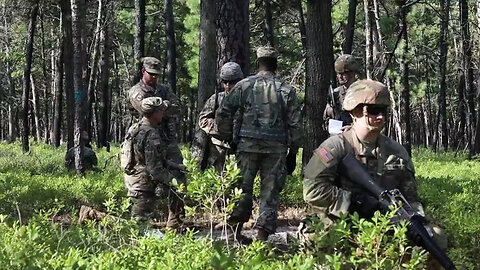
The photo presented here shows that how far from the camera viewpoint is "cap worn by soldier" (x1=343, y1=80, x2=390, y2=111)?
3.86m

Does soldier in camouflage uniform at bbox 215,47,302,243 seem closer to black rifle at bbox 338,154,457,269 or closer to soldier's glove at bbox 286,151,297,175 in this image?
soldier's glove at bbox 286,151,297,175

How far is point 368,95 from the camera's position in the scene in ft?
12.7

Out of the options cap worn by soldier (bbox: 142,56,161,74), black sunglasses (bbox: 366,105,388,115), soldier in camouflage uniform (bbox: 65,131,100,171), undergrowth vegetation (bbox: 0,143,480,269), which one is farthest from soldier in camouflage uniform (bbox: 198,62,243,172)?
soldier in camouflage uniform (bbox: 65,131,100,171)

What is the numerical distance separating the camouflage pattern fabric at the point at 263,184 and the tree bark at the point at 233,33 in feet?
10.3

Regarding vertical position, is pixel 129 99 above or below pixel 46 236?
above

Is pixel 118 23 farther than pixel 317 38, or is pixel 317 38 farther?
pixel 118 23

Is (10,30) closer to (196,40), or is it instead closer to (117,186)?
(196,40)

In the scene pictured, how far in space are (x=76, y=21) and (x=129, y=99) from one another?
4.25 m

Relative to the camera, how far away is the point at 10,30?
36906 mm

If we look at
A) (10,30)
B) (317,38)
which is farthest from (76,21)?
(10,30)

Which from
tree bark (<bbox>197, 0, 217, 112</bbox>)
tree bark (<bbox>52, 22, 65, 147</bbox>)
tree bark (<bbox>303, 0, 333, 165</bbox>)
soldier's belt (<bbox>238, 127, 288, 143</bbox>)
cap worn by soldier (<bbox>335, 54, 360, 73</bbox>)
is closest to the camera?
soldier's belt (<bbox>238, 127, 288, 143</bbox>)

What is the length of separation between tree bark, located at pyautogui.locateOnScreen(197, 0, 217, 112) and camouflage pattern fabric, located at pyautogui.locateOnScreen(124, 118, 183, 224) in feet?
10.5

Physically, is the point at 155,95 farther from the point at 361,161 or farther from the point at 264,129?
the point at 361,161

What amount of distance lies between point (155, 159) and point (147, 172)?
0.66 ft
